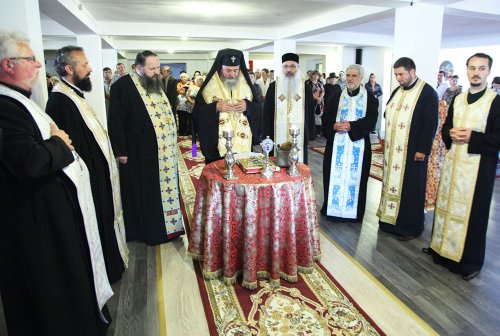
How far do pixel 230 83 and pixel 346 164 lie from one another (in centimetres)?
157

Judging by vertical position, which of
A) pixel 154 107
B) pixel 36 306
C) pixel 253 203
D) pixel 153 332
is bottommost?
pixel 153 332

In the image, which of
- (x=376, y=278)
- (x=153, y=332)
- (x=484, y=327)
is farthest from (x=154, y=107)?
(x=484, y=327)

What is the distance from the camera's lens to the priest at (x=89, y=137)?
2.48m

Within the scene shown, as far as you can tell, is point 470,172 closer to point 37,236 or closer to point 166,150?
point 166,150

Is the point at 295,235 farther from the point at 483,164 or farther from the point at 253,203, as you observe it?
the point at 483,164

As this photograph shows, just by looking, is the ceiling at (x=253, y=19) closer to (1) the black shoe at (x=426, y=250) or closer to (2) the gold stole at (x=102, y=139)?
(2) the gold stole at (x=102, y=139)

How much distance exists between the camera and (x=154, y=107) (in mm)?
3316

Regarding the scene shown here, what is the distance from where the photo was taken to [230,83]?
135 inches

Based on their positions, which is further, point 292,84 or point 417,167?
point 292,84

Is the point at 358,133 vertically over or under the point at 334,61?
under

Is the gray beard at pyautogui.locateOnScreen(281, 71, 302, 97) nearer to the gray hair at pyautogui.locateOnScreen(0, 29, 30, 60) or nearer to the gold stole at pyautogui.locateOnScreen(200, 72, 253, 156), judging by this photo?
the gold stole at pyautogui.locateOnScreen(200, 72, 253, 156)

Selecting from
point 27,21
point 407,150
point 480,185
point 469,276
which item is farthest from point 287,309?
point 27,21

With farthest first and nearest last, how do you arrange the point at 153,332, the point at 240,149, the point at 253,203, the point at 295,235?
the point at 240,149
the point at 295,235
the point at 253,203
the point at 153,332

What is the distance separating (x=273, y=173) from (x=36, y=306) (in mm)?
1712
